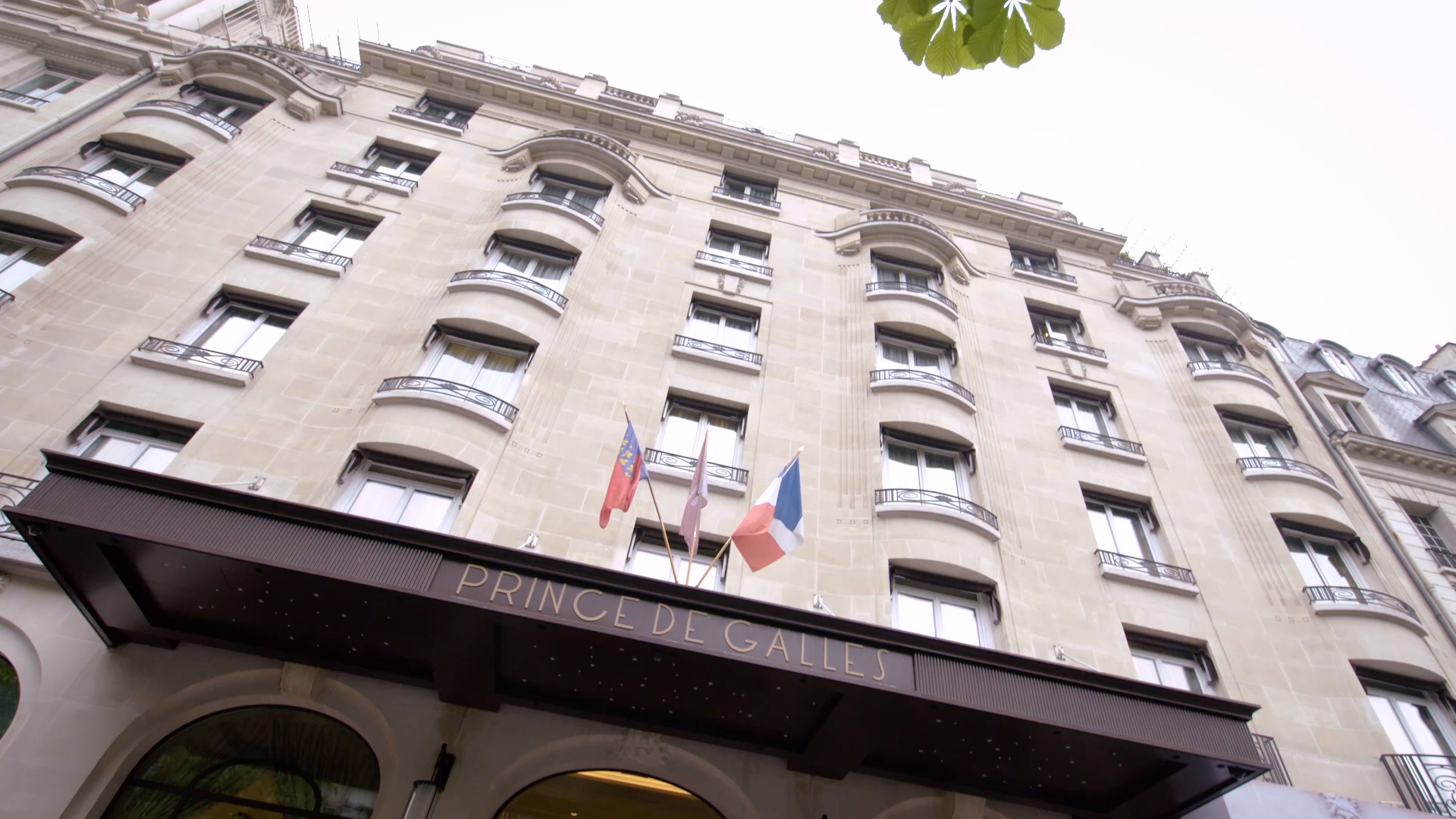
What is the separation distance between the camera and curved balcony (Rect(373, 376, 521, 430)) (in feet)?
43.1

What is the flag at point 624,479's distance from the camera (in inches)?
421

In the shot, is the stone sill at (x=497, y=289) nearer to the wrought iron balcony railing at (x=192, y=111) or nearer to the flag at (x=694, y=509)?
the flag at (x=694, y=509)

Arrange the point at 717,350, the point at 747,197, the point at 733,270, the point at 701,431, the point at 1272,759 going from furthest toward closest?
1. the point at 747,197
2. the point at 733,270
3. the point at 717,350
4. the point at 701,431
5. the point at 1272,759

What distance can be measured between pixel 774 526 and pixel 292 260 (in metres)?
11.9

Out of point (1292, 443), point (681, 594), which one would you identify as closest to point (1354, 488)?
point (1292, 443)

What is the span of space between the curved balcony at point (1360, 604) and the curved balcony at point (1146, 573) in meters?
2.31

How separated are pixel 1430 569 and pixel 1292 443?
351 centimetres

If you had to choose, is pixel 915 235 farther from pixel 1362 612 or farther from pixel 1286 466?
pixel 1362 612

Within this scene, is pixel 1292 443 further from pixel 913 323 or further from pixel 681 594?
pixel 681 594

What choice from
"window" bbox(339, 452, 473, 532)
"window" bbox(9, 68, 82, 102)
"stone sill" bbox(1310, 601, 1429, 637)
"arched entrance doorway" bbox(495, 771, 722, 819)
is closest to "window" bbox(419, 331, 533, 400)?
"window" bbox(339, 452, 473, 532)

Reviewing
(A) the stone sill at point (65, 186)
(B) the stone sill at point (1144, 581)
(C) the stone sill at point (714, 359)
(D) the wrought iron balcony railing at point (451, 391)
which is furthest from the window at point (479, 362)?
(B) the stone sill at point (1144, 581)

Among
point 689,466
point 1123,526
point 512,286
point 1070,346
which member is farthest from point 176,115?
point 1123,526

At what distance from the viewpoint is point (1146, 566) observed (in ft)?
47.4

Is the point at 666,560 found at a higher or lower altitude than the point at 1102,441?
lower
